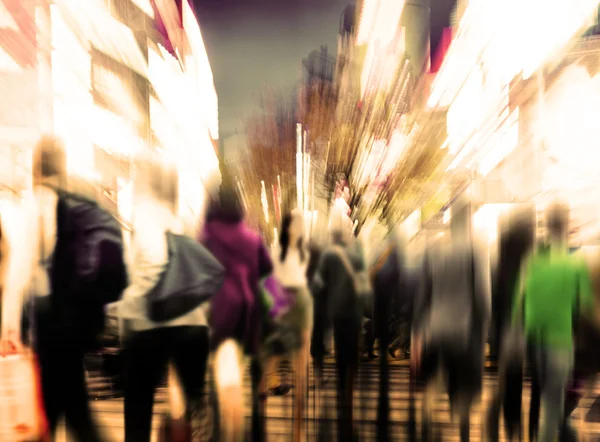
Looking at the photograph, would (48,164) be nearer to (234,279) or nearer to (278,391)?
(234,279)

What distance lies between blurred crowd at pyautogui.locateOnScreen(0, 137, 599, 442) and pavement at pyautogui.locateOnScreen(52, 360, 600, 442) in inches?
4.6

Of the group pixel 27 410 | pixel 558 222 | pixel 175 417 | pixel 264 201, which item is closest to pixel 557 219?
pixel 558 222

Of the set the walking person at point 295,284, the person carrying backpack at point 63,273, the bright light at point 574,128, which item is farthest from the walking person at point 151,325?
the bright light at point 574,128

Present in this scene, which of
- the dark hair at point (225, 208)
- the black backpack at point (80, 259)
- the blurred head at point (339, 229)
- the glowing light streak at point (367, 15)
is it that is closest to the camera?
the black backpack at point (80, 259)

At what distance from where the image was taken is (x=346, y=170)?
11.0 metres

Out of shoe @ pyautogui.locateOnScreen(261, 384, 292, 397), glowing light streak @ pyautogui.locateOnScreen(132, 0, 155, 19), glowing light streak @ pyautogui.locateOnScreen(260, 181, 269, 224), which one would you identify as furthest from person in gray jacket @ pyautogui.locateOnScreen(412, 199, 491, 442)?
glowing light streak @ pyautogui.locateOnScreen(260, 181, 269, 224)

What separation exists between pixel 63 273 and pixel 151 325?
43 centimetres

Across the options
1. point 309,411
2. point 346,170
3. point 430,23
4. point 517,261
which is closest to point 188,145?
point 430,23

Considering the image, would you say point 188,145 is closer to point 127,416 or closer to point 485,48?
point 485,48

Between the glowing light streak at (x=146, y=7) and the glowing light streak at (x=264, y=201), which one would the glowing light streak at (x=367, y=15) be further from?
the glowing light streak at (x=264, y=201)

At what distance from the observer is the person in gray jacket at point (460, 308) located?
9.30ft

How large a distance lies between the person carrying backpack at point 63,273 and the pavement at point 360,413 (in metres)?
0.44

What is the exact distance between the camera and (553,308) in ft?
8.82

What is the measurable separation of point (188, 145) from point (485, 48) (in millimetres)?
3732
